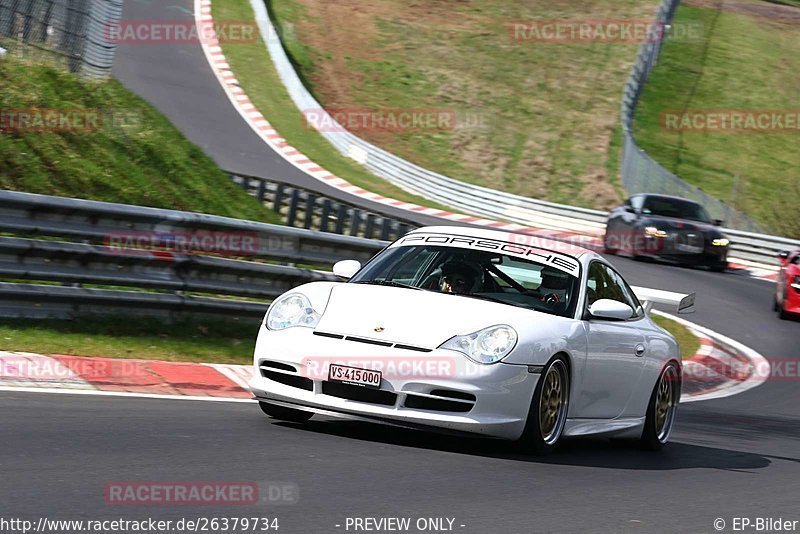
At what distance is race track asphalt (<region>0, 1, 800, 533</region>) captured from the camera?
546 cm

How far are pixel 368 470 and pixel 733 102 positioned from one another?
41.9 m

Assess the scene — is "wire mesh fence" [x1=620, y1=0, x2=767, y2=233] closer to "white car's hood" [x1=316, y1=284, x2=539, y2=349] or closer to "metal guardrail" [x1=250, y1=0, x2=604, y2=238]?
"metal guardrail" [x1=250, y1=0, x2=604, y2=238]

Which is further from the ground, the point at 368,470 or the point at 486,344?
the point at 486,344

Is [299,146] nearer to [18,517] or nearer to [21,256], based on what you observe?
[21,256]

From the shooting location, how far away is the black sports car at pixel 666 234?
23.8 metres

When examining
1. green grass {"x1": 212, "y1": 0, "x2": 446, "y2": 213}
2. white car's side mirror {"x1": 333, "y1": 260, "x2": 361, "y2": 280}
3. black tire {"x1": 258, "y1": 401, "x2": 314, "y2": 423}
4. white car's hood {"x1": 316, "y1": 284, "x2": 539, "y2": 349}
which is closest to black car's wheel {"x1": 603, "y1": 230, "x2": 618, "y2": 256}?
green grass {"x1": 212, "y1": 0, "x2": 446, "y2": 213}

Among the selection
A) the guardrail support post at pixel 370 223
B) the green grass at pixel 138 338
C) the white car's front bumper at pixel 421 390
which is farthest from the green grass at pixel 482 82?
the white car's front bumper at pixel 421 390

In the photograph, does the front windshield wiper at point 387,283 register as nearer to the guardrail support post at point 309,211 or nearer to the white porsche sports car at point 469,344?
the white porsche sports car at point 469,344

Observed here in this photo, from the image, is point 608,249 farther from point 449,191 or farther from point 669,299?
point 669,299

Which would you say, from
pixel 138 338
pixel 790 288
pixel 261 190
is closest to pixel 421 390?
pixel 138 338

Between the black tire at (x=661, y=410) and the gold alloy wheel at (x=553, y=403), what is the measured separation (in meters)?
1.50

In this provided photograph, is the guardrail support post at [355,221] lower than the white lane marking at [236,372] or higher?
higher

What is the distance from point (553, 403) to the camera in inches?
302

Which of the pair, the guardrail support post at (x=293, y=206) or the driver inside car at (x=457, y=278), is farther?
the guardrail support post at (x=293, y=206)
